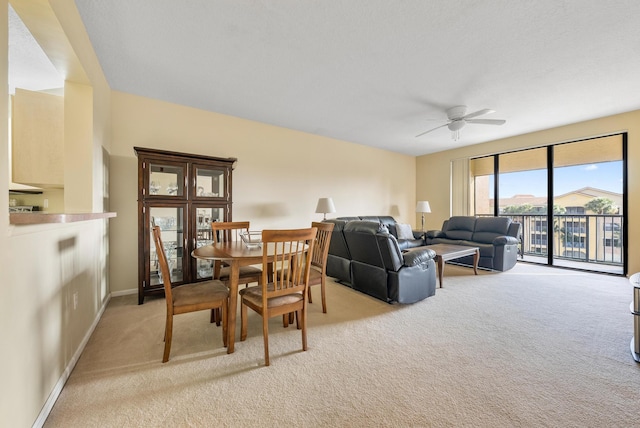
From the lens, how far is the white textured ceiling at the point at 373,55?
6.28 feet

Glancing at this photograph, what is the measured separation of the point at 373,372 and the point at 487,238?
4228 millimetres

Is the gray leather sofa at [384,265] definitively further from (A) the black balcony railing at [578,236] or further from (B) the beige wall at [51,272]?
(A) the black balcony railing at [578,236]

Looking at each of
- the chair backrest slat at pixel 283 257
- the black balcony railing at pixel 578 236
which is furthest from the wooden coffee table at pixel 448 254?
the chair backrest slat at pixel 283 257

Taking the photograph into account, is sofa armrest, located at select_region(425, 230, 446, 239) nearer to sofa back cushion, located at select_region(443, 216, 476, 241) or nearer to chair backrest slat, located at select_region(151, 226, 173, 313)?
sofa back cushion, located at select_region(443, 216, 476, 241)

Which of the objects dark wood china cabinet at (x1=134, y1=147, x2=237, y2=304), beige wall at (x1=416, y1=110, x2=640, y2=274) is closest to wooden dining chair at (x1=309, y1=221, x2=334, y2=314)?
dark wood china cabinet at (x1=134, y1=147, x2=237, y2=304)

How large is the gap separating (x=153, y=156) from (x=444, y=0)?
10.3 feet

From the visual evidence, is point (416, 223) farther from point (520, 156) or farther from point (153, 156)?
point (153, 156)

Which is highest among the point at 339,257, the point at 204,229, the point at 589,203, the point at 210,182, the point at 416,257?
the point at 210,182

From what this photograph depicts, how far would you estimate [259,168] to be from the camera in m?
4.27

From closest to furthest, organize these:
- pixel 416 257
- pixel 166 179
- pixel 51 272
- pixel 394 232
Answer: pixel 51 272, pixel 416 257, pixel 166 179, pixel 394 232

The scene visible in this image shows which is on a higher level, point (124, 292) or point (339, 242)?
point (339, 242)

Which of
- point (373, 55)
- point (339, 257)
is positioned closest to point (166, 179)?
point (339, 257)

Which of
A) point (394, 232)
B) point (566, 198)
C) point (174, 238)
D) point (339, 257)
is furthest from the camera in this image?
point (394, 232)

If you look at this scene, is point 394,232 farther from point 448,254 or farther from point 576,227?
point 576,227
